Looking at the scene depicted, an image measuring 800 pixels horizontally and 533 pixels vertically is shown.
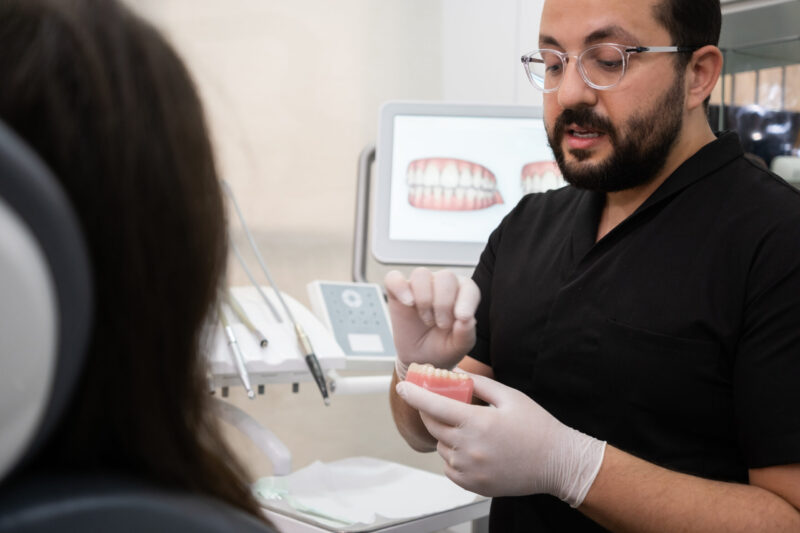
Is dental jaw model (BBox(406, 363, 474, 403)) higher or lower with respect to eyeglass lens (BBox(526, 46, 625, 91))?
lower

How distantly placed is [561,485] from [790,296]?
39cm

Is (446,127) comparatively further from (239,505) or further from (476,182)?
(239,505)

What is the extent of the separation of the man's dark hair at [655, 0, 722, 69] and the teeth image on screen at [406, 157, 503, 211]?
0.98 metres

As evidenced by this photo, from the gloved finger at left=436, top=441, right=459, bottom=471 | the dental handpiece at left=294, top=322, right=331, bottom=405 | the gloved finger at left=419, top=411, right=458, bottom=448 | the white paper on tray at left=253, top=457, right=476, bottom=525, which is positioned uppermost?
the gloved finger at left=419, top=411, right=458, bottom=448

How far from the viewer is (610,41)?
1.20 meters

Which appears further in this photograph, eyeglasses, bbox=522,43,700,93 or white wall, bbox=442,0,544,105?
white wall, bbox=442,0,544,105

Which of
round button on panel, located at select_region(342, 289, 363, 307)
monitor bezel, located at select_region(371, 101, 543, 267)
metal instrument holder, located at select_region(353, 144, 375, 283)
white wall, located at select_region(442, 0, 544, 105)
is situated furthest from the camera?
white wall, located at select_region(442, 0, 544, 105)

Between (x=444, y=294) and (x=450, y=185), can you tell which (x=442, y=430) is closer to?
(x=444, y=294)

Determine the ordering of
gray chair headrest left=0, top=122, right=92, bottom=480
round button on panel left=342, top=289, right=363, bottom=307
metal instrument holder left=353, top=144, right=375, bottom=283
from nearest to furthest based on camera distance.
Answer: gray chair headrest left=0, top=122, right=92, bottom=480 → round button on panel left=342, top=289, right=363, bottom=307 → metal instrument holder left=353, top=144, right=375, bottom=283

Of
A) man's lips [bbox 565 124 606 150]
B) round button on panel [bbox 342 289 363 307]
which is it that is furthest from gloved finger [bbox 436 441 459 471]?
round button on panel [bbox 342 289 363 307]

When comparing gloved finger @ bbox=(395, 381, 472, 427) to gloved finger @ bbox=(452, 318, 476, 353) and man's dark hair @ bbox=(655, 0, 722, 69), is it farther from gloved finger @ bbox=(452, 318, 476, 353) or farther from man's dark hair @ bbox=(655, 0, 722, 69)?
man's dark hair @ bbox=(655, 0, 722, 69)

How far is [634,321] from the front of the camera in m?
1.16

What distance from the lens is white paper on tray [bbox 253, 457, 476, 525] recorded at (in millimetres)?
1523

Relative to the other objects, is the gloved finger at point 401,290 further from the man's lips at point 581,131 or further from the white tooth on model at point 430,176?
the white tooth on model at point 430,176
